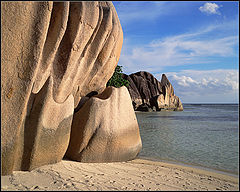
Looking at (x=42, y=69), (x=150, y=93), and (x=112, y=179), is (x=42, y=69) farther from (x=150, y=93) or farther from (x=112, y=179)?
(x=150, y=93)

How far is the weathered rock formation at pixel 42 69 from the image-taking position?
2918 millimetres

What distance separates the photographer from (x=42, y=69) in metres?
3.54

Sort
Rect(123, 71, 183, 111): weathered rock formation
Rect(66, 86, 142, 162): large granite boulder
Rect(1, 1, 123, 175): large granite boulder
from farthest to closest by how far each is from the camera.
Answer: Rect(123, 71, 183, 111): weathered rock formation
Rect(66, 86, 142, 162): large granite boulder
Rect(1, 1, 123, 175): large granite boulder

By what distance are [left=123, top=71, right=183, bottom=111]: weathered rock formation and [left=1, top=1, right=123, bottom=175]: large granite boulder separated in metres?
25.3

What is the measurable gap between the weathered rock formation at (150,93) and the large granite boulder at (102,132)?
80.4 ft

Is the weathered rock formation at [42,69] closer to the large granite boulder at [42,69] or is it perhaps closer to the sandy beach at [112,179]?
the large granite boulder at [42,69]

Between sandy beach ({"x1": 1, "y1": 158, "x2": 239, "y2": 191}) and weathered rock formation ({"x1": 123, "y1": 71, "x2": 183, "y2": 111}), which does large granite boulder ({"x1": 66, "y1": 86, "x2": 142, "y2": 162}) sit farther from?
weathered rock formation ({"x1": 123, "y1": 71, "x2": 183, "y2": 111})

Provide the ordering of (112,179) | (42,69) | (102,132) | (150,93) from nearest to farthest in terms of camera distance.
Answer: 1. (112,179)
2. (42,69)
3. (102,132)
4. (150,93)

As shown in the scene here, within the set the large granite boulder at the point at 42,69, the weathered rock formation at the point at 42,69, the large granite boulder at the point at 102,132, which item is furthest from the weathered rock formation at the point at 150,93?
the large granite boulder at the point at 42,69

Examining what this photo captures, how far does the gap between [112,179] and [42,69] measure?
79.3 inches

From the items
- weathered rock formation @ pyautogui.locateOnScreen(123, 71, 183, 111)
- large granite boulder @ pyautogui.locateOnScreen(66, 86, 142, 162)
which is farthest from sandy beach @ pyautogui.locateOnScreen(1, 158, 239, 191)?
weathered rock formation @ pyautogui.locateOnScreen(123, 71, 183, 111)

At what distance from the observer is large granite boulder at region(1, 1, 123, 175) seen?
2918 mm

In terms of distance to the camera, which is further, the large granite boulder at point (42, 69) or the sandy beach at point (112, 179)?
the large granite boulder at point (42, 69)

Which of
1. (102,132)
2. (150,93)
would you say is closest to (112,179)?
(102,132)
